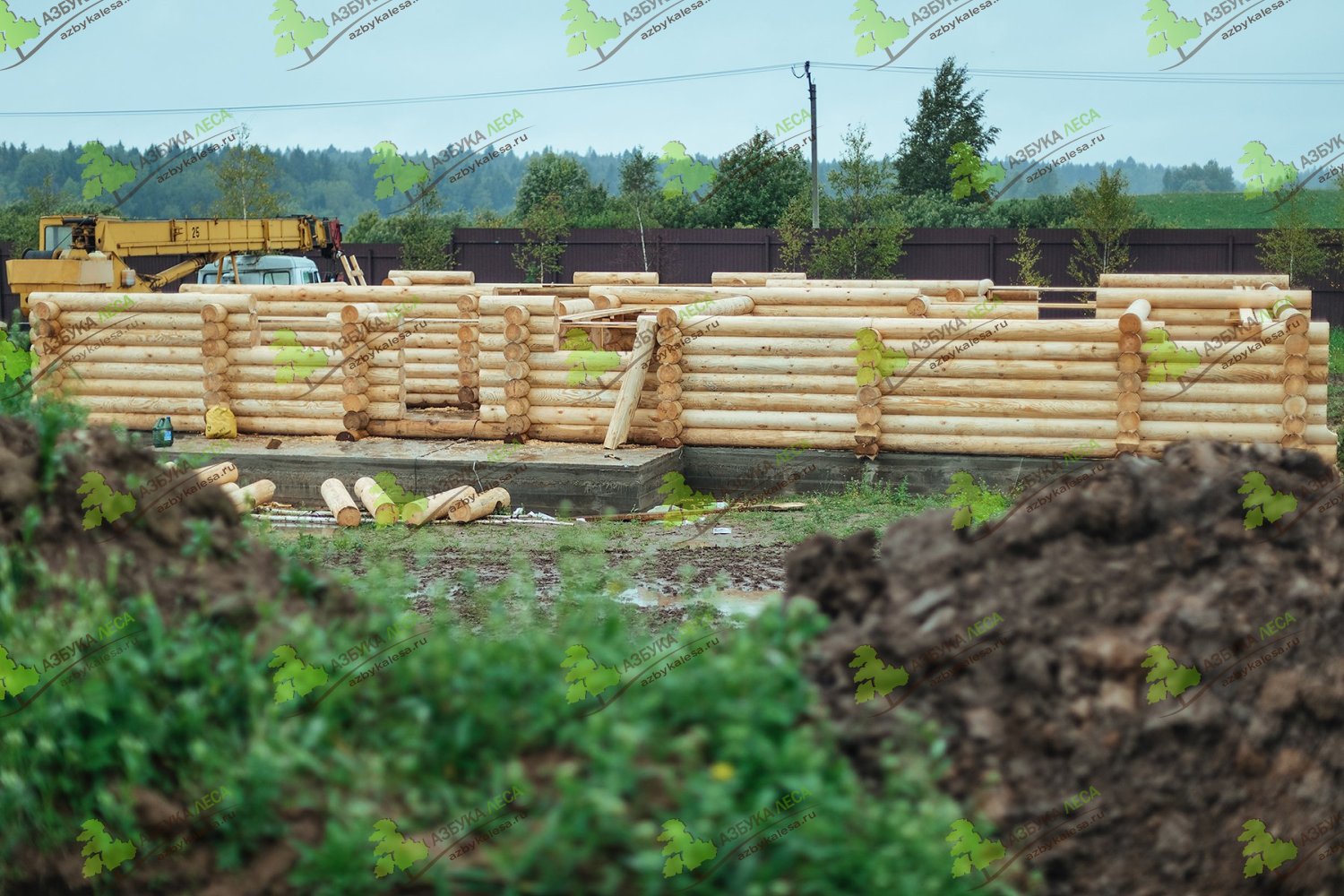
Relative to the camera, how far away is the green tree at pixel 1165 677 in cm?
487

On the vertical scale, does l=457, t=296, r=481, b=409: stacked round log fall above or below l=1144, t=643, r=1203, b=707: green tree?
above

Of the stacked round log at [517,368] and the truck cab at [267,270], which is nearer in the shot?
the stacked round log at [517,368]

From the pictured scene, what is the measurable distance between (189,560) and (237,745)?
102 centimetres

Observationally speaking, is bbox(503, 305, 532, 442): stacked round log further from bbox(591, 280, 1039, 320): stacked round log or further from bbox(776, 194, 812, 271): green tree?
bbox(776, 194, 812, 271): green tree

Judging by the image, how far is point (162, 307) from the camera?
1514cm

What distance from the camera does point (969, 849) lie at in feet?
14.9

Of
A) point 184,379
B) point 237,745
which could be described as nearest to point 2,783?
point 237,745

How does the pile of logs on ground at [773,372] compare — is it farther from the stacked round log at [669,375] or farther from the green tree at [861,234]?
the green tree at [861,234]

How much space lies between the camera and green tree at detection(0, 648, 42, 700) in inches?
200

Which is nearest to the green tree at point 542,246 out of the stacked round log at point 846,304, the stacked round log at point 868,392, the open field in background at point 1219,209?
the stacked round log at point 846,304

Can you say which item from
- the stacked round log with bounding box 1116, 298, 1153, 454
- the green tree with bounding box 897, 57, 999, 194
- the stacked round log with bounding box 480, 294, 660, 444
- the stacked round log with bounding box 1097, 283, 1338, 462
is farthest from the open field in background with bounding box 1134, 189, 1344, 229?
the stacked round log with bounding box 480, 294, 660, 444

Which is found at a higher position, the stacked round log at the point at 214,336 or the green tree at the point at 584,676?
the stacked round log at the point at 214,336

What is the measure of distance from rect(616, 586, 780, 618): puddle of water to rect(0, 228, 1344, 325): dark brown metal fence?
82.7ft

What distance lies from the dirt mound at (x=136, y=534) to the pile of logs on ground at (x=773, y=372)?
255 inches
